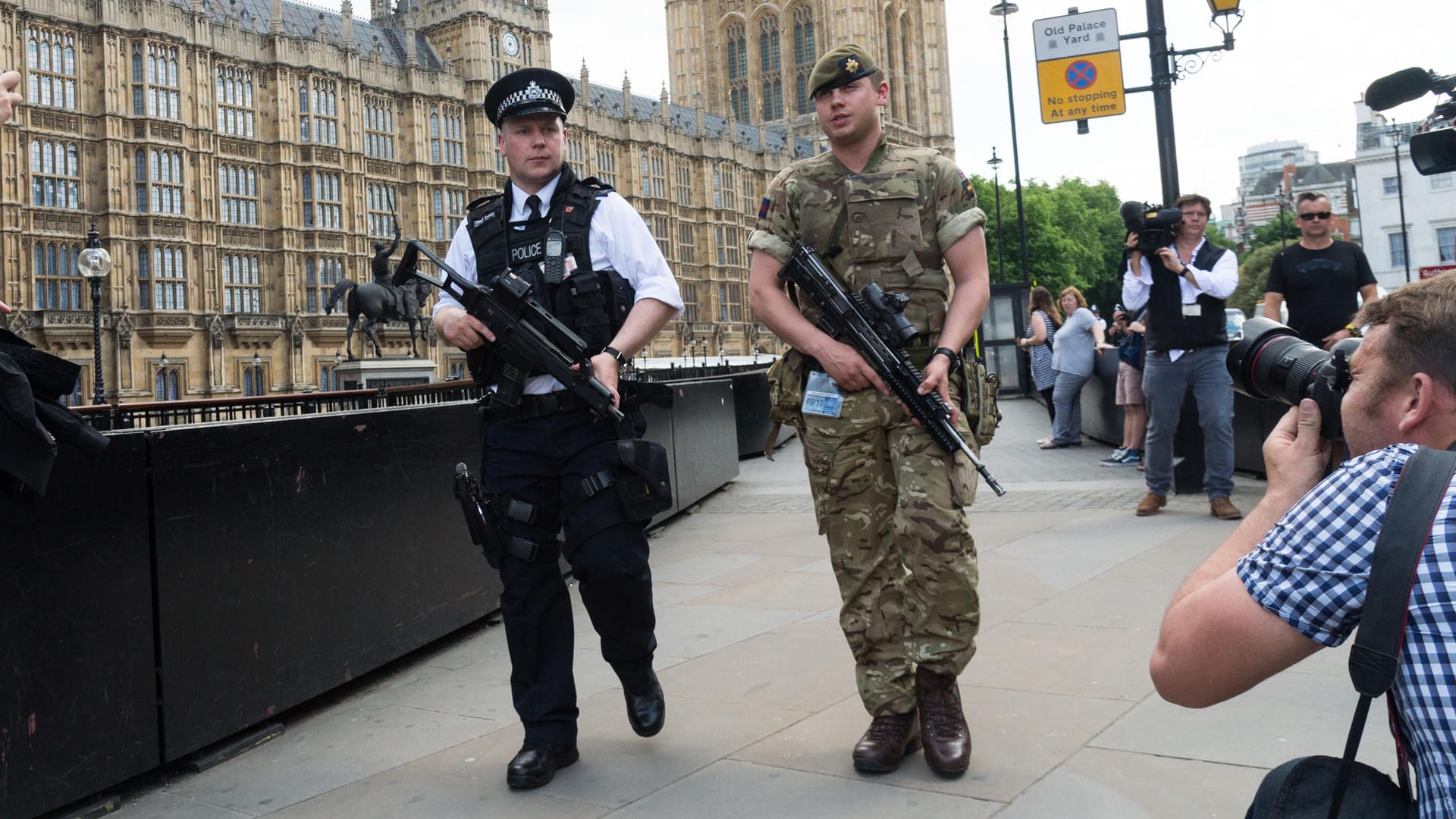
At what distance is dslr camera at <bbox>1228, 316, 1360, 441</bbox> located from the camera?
1.55 m

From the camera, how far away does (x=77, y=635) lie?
3.09m

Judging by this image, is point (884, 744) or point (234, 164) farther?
point (234, 164)

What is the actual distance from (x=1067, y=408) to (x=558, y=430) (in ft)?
36.0

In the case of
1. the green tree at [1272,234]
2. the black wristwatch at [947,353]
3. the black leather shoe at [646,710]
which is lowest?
the black leather shoe at [646,710]

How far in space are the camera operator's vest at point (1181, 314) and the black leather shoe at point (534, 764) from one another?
5.57 meters

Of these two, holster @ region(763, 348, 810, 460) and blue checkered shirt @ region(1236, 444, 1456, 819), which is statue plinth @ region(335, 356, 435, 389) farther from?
blue checkered shirt @ region(1236, 444, 1456, 819)

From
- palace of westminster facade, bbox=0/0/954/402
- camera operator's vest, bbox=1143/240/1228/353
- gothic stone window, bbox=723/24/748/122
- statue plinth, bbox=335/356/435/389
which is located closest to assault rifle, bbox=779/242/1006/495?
→ camera operator's vest, bbox=1143/240/1228/353

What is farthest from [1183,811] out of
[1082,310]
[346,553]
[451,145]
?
[451,145]

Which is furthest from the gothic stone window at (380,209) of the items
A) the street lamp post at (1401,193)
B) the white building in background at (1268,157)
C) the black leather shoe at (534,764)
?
the white building in background at (1268,157)

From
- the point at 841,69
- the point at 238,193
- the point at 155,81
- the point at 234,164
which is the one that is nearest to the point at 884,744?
the point at 841,69

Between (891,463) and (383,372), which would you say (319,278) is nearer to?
(383,372)

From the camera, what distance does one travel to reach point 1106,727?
337 cm

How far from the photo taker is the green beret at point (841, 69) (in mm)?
3410

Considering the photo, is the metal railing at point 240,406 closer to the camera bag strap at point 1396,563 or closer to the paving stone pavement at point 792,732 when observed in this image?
the paving stone pavement at point 792,732
